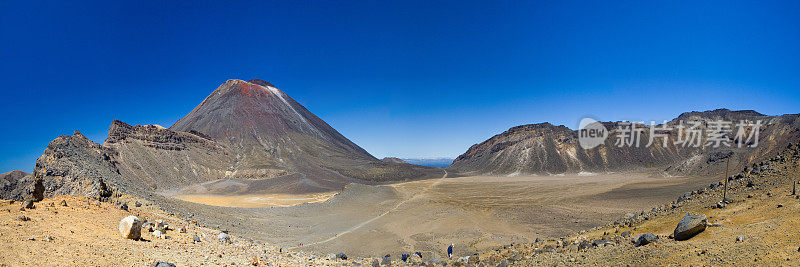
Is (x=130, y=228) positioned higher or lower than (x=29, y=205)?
lower

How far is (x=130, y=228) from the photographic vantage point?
1033 centimetres

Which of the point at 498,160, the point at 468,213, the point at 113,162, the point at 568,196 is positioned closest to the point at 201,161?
the point at 113,162

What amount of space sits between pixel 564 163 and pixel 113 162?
93.4m

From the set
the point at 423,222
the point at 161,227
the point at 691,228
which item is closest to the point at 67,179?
the point at 161,227

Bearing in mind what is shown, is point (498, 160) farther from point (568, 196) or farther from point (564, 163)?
point (568, 196)

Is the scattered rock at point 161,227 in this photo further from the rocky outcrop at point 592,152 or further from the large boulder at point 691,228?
the rocky outcrop at point 592,152

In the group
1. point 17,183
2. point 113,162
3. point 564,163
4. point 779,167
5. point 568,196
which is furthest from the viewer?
point 564,163

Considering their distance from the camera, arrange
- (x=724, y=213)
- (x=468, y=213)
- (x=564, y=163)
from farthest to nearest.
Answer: (x=564, y=163) → (x=468, y=213) → (x=724, y=213)

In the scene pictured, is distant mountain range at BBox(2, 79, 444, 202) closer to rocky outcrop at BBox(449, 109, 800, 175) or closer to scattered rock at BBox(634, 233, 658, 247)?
scattered rock at BBox(634, 233, 658, 247)

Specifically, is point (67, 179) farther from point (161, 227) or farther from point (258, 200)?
point (258, 200)

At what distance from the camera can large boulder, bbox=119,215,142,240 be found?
1033 centimetres

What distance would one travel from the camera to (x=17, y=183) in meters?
22.4

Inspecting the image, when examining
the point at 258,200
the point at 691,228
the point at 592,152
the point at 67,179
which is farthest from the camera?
the point at 592,152

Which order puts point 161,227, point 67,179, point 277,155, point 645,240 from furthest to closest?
point 277,155 < point 67,179 < point 161,227 < point 645,240
